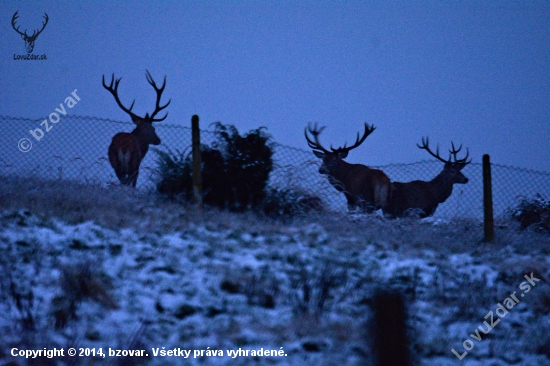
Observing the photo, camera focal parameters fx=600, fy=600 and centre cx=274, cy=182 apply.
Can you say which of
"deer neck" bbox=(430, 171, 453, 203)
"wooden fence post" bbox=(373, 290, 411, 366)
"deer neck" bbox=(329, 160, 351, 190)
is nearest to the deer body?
"deer neck" bbox=(329, 160, 351, 190)

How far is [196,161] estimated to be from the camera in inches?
294

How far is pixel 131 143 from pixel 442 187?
702cm

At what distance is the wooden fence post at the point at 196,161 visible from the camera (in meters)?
7.36

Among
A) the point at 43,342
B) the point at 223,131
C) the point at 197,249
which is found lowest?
the point at 43,342

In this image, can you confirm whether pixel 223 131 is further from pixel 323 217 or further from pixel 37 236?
pixel 37 236

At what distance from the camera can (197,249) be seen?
5520 millimetres

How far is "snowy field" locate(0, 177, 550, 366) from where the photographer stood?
3648 millimetres

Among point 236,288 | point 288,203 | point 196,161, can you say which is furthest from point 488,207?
point 236,288

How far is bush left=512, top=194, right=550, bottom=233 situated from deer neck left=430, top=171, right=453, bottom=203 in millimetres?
3111

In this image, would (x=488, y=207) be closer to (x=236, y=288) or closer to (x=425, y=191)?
(x=236, y=288)

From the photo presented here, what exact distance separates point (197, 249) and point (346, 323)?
1869mm

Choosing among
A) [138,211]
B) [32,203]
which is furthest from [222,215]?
[32,203]

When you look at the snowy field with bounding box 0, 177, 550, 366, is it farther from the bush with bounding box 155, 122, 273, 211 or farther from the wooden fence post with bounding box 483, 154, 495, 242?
the bush with bounding box 155, 122, 273, 211

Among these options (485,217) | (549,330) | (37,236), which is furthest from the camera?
(485,217)
